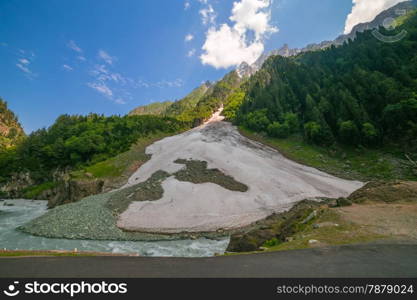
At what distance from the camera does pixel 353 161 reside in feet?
145

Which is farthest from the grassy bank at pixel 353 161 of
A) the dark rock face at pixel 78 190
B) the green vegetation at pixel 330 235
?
the dark rock face at pixel 78 190

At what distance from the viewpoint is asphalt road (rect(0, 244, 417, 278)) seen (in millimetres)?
→ 5555

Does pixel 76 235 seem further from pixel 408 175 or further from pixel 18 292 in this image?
pixel 408 175

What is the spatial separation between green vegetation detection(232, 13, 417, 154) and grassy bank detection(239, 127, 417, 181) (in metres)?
2.10

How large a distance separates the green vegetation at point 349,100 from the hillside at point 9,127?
136 meters

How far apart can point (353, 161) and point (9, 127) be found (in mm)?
186530

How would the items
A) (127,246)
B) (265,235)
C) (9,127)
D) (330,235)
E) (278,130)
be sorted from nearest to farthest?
(330,235) < (265,235) < (127,246) < (278,130) < (9,127)

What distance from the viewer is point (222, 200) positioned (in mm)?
26172

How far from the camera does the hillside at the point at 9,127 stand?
434 feet
